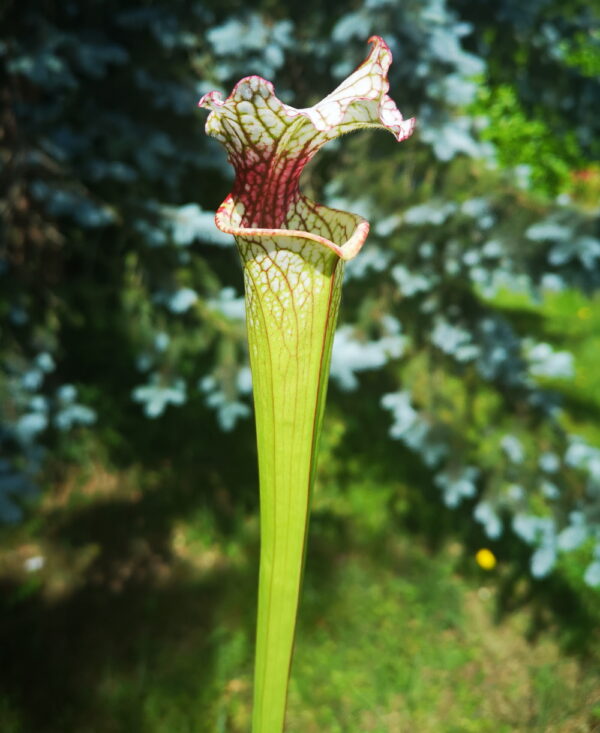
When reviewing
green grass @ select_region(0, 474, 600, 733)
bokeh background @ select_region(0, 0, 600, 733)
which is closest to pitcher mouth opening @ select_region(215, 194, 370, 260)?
bokeh background @ select_region(0, 0, 600, 733)

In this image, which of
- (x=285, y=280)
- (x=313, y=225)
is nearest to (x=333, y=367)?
(x=313, y=225)

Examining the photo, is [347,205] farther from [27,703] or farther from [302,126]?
[27,703]

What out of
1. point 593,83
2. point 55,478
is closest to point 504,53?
point 593,83

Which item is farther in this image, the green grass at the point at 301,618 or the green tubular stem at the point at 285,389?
the green grass at the point at 301,618

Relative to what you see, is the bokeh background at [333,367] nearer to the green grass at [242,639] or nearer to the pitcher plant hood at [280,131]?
the green grass at [242,639]

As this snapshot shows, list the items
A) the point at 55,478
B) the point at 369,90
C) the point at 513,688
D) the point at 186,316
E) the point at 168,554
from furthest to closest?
1. the point at 55,478
2. the point at 168,554
3. the point at 186,316
4. the point at 513,688
5. the point at 369,90

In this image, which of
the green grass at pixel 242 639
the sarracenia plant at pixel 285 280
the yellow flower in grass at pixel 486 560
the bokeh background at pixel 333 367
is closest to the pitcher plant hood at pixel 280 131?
the sarracenia plant at pixel 285 280

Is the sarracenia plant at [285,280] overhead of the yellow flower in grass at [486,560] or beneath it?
beneath

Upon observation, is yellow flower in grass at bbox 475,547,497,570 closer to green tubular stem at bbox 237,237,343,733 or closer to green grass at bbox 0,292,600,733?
green grass at bbox 0,292,600,733
